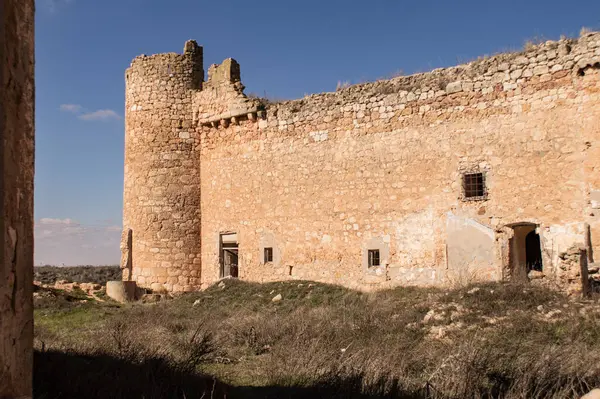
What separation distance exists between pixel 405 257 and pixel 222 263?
19.0 feet

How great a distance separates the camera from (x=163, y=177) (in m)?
16.7

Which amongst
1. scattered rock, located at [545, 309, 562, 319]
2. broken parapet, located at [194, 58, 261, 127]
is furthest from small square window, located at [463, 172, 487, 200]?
broken parapet, located at [194, 58, 261, 127]

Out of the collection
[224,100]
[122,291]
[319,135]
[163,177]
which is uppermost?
[224,100]

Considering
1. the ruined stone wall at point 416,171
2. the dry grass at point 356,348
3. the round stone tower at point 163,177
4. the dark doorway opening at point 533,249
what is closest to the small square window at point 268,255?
the ruined stone wall at point 416,171

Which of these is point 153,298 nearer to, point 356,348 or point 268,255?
point 268,255

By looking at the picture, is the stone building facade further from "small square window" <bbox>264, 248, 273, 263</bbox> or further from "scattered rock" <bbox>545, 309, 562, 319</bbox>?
"scattered rock" <bbox>545, 309, 562, 319</bbox>

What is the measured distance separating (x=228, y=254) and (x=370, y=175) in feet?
17.5

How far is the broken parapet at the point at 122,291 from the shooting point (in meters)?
16.0

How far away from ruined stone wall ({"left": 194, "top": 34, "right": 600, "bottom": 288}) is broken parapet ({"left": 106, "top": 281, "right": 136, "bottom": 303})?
2084mm

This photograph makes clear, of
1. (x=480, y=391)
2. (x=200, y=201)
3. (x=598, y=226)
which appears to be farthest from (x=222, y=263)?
(x=480, y=391)

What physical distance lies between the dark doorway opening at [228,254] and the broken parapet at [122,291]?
8.21 ft

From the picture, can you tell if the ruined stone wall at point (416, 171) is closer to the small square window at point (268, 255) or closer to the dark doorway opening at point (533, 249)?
the small square window at point (268, 255)

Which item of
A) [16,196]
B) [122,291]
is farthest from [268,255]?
[16,196]

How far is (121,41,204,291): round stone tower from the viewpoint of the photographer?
54.2ft
